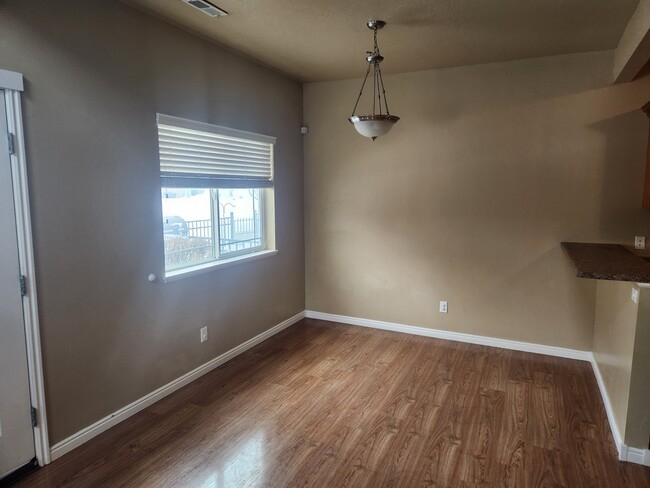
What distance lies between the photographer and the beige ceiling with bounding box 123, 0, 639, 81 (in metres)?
2.70

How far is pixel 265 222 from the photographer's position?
14.6ft

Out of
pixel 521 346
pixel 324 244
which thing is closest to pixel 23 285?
pixel 324 244

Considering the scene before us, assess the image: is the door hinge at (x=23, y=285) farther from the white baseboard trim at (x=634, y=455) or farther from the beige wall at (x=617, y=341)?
the white baseboard trim at (x=634, y=455)

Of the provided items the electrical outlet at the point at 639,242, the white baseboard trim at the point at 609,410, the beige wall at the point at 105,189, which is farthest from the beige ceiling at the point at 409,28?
the white baseboard trim at the point at 609,410

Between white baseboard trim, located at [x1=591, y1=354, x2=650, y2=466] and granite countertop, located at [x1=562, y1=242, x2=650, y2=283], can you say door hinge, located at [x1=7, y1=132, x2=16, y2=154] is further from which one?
white baseboard trim, located at [x1=591, y1=354, x2=650, y2=466]

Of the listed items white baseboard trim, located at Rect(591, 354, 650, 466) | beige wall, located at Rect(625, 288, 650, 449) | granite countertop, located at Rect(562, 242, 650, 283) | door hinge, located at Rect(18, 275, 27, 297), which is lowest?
white baseboard trim, located at Rect(591, 354, 650, 466)

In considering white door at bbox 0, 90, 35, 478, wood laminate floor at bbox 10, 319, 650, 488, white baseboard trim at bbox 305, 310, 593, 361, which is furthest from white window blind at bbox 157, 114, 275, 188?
white baseboard trim at bbox 305, 310, 593, 361

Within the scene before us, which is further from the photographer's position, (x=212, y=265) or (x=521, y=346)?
(x=521, y=346)

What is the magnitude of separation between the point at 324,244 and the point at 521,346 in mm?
2325

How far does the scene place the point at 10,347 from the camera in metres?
2.21

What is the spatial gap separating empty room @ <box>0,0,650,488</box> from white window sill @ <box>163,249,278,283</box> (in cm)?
4

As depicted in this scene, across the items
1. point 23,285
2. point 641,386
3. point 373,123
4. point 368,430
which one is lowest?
point 368,430

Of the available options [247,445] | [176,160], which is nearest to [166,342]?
[247,445]

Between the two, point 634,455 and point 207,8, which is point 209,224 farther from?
point 634,455
